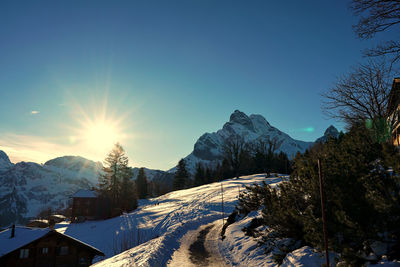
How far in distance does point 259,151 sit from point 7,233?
62.1 metres

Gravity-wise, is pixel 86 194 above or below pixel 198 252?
above

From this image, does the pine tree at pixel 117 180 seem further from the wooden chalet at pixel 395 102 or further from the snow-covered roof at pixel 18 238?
the wooden chalet at pixel 395 102

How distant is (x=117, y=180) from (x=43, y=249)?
83.6ft

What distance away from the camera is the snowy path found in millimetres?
14952

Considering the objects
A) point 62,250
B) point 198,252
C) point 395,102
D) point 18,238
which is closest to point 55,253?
point 62,250

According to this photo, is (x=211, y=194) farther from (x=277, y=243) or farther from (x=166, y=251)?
(x=277, y=243)

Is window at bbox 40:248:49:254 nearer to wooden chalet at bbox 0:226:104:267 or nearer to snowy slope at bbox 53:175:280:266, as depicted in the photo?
wooden chalet at bbox 0:226:104:267

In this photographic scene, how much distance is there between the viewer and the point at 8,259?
933 inches

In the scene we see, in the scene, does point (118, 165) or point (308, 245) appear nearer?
point (308, 245)

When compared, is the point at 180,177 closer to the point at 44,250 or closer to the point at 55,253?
the point at 55,253

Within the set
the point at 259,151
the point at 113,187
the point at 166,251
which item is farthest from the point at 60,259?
the point at 259,151

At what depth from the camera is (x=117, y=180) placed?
5091cm

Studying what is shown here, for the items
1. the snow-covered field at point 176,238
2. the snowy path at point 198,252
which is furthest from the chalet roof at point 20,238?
the snowy path at point 198,252

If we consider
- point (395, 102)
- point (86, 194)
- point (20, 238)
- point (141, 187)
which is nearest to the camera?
→ point (395, 102)
